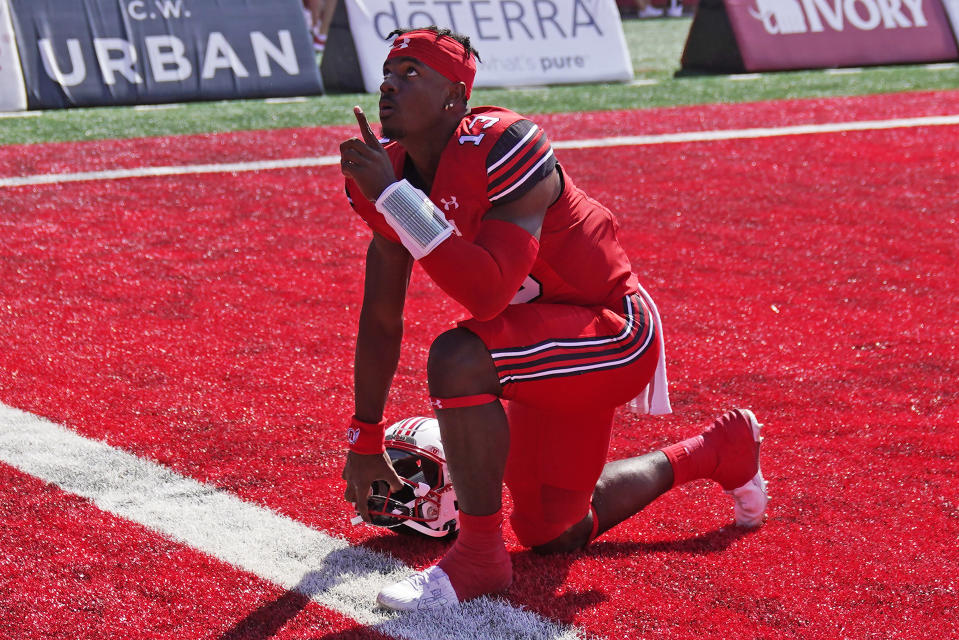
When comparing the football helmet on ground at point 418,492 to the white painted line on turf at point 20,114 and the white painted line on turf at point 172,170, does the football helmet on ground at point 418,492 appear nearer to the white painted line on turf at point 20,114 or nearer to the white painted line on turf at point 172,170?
the white painted line on turf at point 172,170

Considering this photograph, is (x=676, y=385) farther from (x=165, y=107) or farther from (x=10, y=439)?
(x=165, y=107)

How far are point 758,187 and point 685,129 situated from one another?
2.18m

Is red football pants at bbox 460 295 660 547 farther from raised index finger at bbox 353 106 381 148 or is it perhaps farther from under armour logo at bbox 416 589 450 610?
raised index finger at bbox 353 106 381 148

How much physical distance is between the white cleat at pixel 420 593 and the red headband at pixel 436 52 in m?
1.20

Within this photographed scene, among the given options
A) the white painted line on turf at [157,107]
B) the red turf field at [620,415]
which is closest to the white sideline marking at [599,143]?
the red turf field at [620,415]

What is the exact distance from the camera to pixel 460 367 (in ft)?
8.95

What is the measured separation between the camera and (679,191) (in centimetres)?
770

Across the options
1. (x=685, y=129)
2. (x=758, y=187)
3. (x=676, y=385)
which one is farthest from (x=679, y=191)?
(x=676, y=385)

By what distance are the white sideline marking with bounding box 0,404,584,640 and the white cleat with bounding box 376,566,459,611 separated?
0.09 ft

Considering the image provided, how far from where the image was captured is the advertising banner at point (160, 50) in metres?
10.4

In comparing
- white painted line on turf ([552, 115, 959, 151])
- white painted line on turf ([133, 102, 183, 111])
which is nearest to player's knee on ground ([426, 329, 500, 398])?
white painted line on turf ([552, 115, 959, 151])

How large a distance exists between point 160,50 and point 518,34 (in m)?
3.61

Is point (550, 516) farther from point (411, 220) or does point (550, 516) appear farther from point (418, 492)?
point (411, 220)

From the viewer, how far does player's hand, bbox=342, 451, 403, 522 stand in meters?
3.04
